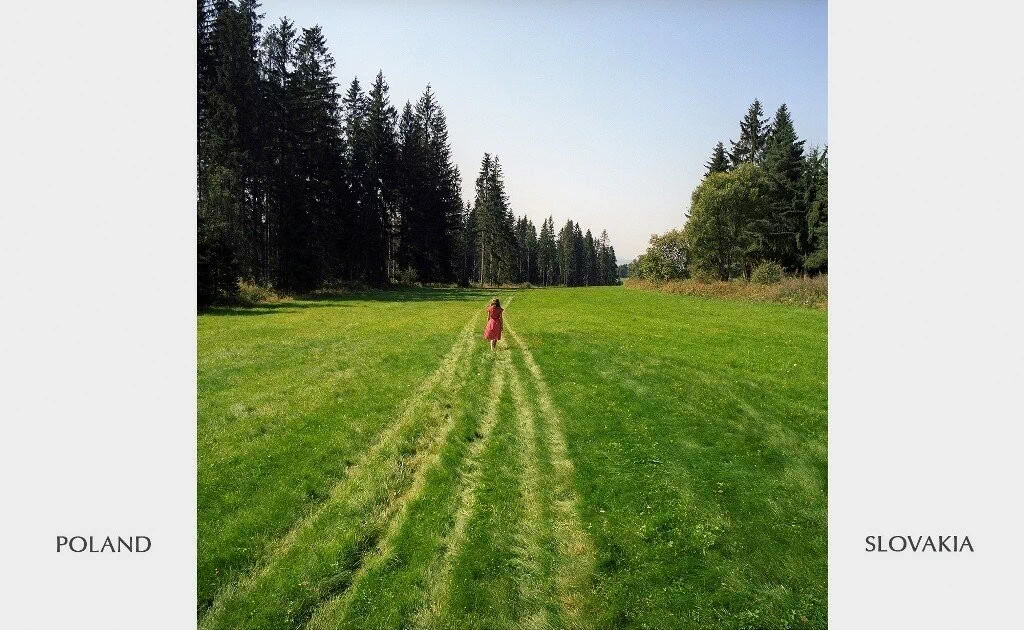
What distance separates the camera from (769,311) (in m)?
22.3

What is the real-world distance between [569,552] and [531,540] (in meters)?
0.36

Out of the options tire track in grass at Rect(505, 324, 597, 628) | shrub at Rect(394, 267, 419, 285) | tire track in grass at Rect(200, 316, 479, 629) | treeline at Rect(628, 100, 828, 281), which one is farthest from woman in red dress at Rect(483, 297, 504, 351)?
shrub at Rect(394, 267, 419, 285)

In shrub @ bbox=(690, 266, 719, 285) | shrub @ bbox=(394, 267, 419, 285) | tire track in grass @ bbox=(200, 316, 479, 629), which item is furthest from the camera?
shrub @ bbox=(394, 267, 419, 285)

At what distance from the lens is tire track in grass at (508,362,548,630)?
123 inches

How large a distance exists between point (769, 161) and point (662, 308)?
2249 cm

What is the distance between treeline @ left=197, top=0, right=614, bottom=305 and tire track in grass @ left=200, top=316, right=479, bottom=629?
6.02m

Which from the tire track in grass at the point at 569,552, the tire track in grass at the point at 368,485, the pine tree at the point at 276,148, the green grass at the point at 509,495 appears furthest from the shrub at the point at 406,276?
the tire track in grass at the point at 569,552

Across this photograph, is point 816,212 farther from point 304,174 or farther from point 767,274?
point 304,174

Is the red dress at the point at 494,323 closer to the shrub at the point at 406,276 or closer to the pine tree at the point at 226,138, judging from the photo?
the pine tree at the point at 226,138

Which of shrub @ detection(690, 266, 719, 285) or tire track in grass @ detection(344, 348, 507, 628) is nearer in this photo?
tire track in grass @ detection(344, 348, 507, 628)

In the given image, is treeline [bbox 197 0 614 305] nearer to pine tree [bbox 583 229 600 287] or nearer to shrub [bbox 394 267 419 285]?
shrub [bbox 394 267 419 285]

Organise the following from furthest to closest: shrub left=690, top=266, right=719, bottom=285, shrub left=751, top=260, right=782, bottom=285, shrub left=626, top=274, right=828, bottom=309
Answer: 1. shrub left=690, top=266, right=719, bottom=285
2. shrub left=751, top=260, right=782, bottom=285
3. shrub left=626, top=274, right=828, bottom=309

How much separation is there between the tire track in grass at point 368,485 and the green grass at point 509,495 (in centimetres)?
3
